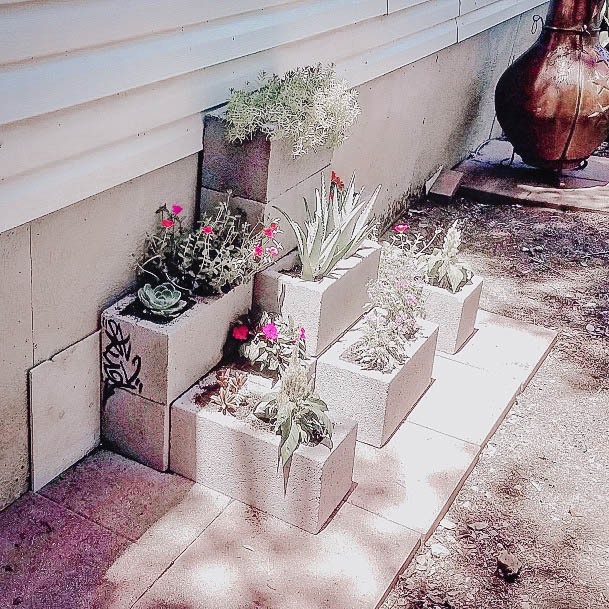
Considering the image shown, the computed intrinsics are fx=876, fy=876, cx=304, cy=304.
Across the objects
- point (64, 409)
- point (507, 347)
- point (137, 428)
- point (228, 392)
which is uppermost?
point (228, 392)

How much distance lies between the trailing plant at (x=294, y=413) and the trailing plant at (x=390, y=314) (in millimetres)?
572

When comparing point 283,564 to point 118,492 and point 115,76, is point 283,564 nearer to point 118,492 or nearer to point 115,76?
point 118,492

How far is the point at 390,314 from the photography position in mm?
4316

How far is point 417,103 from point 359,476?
3.85m

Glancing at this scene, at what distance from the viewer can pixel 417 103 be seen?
685cm

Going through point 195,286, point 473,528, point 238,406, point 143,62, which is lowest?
point 473,528

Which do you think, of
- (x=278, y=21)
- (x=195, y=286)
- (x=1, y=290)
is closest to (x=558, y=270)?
(x=278, y=21)

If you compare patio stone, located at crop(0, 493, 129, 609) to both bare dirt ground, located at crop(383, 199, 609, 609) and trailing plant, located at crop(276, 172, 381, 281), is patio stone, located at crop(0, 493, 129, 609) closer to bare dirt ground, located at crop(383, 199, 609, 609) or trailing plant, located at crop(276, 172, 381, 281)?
bare dirt ground, located at crop(383, 199, 609, 609)

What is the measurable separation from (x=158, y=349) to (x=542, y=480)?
74.0 inches

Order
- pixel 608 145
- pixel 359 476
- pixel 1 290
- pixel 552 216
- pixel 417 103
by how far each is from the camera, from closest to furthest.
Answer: pixel 1 290
pixel 359 476
pixel 417 103
pixel 552 216
pixel 608 145

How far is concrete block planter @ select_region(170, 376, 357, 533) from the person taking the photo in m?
3.42

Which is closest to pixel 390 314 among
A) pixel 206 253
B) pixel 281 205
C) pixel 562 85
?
pixel 281 205

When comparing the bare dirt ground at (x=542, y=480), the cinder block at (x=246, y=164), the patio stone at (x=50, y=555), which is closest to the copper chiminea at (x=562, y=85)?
the bare dirt ground at (x=542, y=480)

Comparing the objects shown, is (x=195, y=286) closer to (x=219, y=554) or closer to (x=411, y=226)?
(x=219, y=554)
